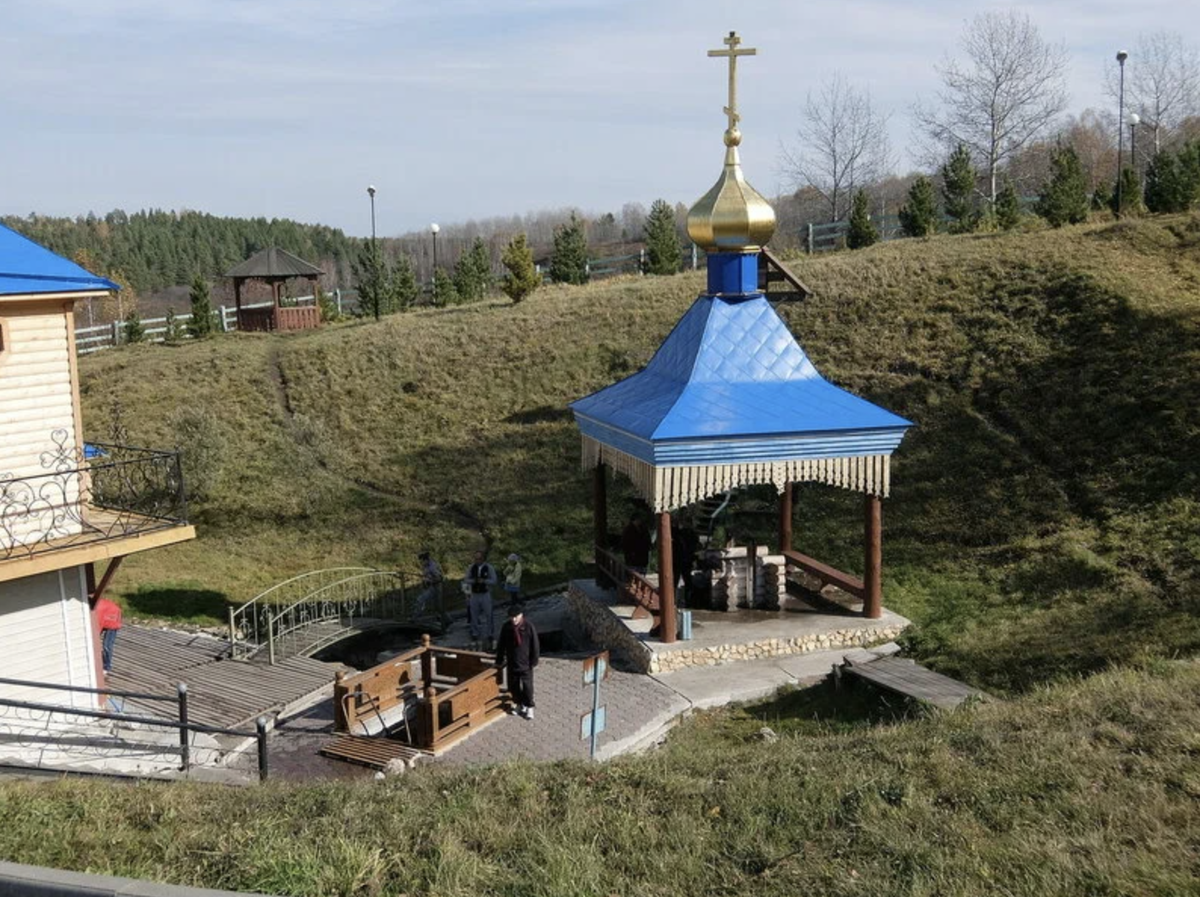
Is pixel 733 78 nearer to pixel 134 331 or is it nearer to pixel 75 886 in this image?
pixel 75 886

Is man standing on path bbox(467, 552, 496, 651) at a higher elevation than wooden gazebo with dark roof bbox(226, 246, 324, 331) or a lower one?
lower

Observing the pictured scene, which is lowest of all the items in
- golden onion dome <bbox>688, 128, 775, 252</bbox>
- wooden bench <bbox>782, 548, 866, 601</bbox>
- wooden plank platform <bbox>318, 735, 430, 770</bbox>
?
wooden plank platform <bbox>318, 735, 430, 770</bbox>

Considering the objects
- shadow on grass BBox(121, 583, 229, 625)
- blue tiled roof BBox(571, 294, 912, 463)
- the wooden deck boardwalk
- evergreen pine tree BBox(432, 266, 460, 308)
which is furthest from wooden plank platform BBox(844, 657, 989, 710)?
evergreen pine tree BBox(432, 266, 460, 308)

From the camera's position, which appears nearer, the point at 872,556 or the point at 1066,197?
the point at 872,556

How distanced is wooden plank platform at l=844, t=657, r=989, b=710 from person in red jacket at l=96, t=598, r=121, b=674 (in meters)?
8.51

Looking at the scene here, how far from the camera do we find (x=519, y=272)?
117 feet

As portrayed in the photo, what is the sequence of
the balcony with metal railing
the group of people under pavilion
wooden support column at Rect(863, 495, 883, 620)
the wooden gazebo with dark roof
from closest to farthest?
1. the balcony with metal railing
2. the group of people under pavilion
3. wooden support column at Rect(863, 495, 883, 620)
4. the wooden gazebo with dark roof

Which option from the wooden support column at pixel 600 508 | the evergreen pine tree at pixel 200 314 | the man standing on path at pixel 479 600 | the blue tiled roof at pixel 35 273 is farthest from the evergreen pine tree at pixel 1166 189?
the evergreen pine tree at pixel 200 314

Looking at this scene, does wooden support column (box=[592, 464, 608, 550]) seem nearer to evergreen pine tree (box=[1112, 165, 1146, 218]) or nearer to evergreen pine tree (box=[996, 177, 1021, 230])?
evergreen pine tree (box=[996, 177, 1021, 230])

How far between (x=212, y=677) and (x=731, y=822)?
29.6 ft

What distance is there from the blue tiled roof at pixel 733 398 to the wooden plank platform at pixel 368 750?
4279 mm

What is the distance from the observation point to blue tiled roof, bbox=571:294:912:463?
1295 centimetres

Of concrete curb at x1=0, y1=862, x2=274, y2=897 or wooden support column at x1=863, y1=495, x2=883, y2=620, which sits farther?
wooden support column at x1=863, y1=495, x2=883, y2=620

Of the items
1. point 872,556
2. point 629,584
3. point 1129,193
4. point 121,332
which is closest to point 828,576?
point 872,556
